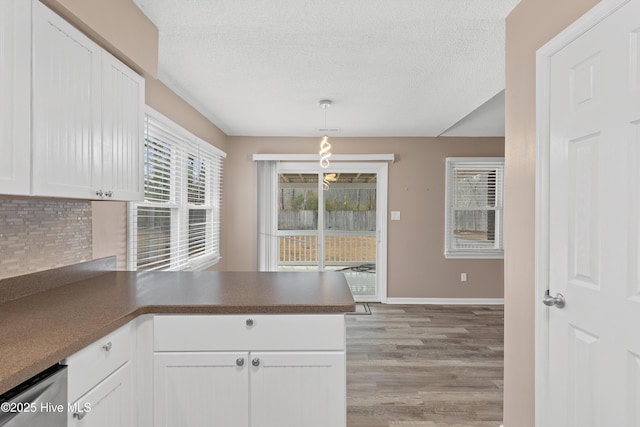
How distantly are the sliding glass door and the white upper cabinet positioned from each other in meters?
3.23

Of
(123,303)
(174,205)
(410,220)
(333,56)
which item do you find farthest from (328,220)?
(123,303)

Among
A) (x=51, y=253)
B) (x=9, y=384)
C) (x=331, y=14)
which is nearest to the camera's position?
(x=9, y=384)

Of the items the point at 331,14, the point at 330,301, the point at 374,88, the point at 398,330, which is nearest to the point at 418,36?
the point at 331,14

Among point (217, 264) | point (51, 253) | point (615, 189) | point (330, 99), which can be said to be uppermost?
point (330, 99)

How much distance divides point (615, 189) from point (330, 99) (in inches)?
103

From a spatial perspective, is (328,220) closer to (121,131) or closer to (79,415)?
(121,131)

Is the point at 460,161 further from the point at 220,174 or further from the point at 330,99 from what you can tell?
the point at 220,174

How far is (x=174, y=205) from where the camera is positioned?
3322mm

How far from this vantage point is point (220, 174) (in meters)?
4.82

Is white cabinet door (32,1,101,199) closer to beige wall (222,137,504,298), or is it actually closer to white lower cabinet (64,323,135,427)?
white lower cabinet (64,323,135,427)

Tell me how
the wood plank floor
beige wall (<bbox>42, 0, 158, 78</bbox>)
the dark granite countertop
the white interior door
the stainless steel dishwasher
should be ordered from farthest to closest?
the wood plank floor → beige wall (<bbox>42, 0, 158, 78</bbox>) → the white interior door → the dark granite countertop → the stainless steel dishwasher

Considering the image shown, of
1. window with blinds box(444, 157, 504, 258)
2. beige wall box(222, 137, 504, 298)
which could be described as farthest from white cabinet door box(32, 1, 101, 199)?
window with blinds box(444, 157, 504, 258)

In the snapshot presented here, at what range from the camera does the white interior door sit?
47.3 inches

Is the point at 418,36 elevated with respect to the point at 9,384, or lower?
elevated
